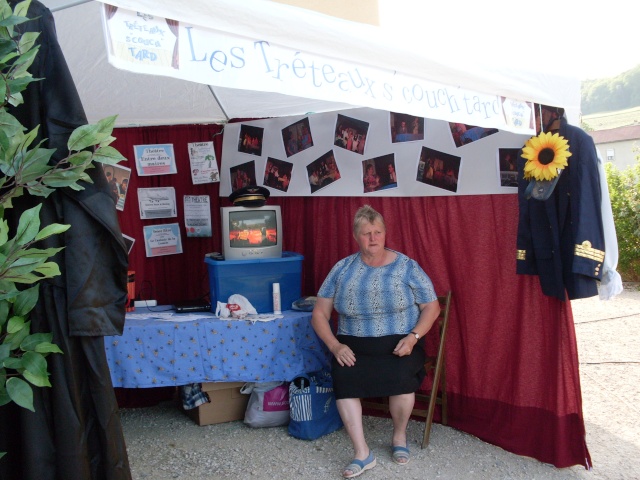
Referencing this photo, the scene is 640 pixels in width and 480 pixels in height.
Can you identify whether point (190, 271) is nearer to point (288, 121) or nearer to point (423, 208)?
point (288, 121)

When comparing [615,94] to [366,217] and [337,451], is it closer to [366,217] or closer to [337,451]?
[366,217]

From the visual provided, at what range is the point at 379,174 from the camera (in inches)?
172

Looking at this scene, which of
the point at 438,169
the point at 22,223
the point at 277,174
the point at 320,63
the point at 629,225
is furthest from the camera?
the point at 629,225

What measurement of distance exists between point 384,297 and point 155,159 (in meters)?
2.12

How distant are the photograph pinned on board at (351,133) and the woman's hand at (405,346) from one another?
53.1 inches

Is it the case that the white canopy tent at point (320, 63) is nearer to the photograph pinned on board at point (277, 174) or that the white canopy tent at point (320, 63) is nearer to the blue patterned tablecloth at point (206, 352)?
the photograph pinned on board at point (277, 174)

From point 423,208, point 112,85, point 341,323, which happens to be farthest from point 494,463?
point 112,85

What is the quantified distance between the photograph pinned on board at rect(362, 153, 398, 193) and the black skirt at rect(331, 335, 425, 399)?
1067 mm

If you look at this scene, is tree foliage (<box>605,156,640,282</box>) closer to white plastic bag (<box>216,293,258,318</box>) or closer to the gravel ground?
the gravel ground

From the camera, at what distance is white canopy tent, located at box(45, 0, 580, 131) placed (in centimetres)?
211

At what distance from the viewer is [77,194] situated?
207cm

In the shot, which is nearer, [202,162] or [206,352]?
[206,352]

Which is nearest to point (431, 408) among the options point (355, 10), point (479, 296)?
point (479, 296)

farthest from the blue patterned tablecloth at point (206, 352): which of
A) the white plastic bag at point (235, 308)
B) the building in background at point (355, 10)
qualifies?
the building in background at point (355, 10)
